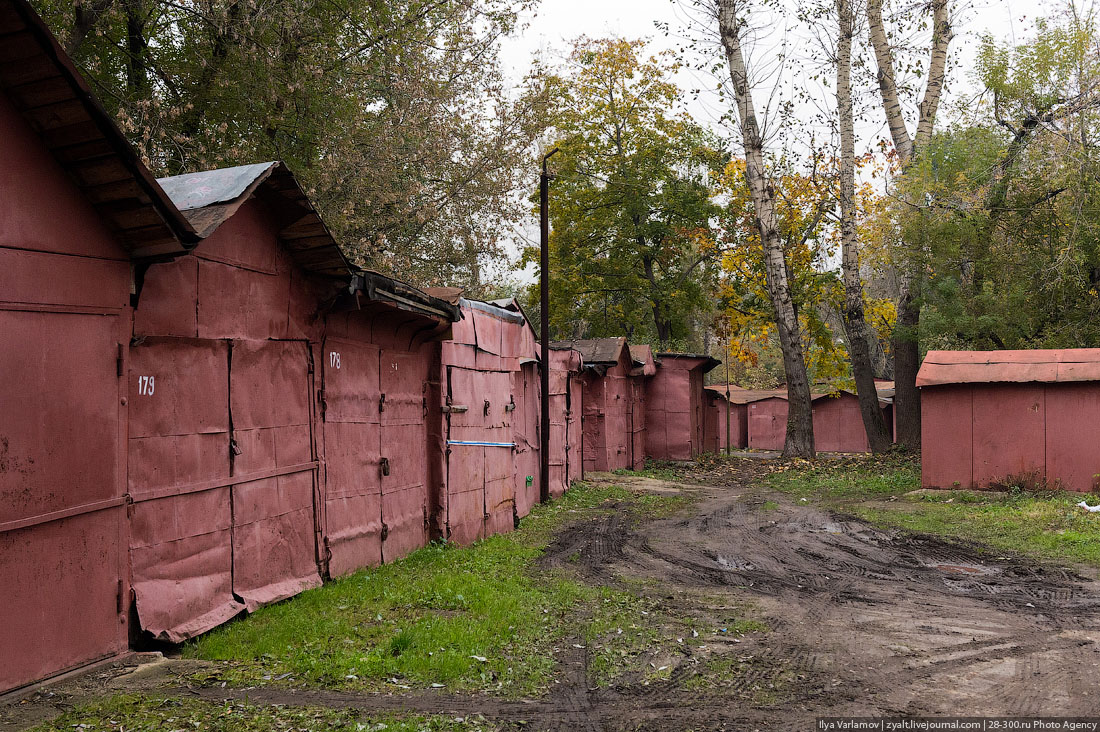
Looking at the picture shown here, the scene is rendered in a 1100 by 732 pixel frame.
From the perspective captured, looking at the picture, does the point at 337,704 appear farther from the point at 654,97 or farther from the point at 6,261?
the point at 654,97

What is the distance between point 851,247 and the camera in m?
23.6

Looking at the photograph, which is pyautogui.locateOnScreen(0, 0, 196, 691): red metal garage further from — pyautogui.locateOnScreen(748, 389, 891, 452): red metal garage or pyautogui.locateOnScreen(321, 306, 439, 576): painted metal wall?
pyautogui.locateOnScreen(748, 389, 891, 452): red metal garage

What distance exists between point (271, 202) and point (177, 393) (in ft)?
6.60

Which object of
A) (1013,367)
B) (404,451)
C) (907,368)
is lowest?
(404,451)

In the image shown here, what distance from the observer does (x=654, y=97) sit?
34.7 meters

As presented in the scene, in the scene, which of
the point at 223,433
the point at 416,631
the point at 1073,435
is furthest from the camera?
the point at 1073,435

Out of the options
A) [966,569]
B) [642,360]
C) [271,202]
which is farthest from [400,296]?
[642,360]

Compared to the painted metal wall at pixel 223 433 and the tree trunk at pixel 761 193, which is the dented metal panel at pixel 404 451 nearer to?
the painted metal wall at pixel 223 433

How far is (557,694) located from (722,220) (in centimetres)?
3077

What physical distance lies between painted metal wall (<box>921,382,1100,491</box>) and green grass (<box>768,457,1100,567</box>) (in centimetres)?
44

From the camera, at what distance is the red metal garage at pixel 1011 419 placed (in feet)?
50.2

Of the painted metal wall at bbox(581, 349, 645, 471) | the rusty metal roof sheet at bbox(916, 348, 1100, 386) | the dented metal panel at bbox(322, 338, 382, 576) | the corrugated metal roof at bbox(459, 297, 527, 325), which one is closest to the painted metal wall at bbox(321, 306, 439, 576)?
the dented metal panel at bbox(322, 338, 382, 576)

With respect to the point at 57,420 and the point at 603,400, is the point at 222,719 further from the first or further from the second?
the point at 603,400

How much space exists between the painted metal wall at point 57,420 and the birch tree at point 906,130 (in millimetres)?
21439
